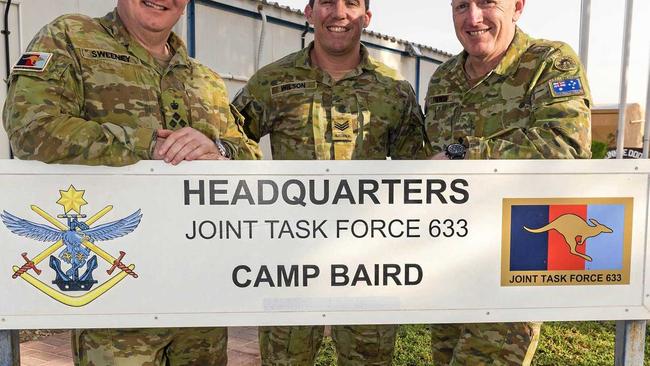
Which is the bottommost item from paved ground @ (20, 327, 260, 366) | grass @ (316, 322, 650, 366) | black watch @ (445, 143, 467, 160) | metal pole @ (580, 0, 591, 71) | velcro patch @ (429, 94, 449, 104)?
grass @ (316, 322, 650, 366)

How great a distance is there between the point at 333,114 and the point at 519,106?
2.68 feet

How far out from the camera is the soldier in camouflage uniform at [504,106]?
1852mm

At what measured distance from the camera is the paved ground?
325 cm

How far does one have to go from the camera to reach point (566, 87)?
6.29ft

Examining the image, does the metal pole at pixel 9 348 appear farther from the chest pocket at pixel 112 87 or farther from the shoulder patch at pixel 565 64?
the shoulder patch at pixel 565 64

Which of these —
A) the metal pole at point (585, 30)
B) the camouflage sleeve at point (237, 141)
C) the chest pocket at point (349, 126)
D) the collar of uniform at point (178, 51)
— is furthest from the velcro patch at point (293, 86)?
the metal pole at point (585, 30)

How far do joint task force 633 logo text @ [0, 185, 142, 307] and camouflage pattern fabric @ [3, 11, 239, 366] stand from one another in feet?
0.54

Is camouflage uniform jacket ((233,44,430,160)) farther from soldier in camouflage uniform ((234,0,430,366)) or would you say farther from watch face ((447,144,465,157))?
watch face ((447,144,465,157))

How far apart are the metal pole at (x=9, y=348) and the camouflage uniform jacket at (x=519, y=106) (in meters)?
1.68

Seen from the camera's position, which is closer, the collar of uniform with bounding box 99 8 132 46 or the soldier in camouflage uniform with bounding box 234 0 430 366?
the collar of uniform with bounding box 99 8 132 46

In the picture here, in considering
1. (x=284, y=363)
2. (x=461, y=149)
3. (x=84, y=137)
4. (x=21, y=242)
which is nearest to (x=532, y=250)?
(x=461, y=149)

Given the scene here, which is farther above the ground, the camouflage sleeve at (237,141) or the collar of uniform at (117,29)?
the collar of uniform at (117,29)

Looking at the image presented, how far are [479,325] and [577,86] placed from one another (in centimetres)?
98

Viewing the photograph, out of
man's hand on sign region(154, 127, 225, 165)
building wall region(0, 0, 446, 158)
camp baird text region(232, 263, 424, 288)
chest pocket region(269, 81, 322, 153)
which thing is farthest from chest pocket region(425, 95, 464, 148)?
building wall region(0, 0, 446, 158)
